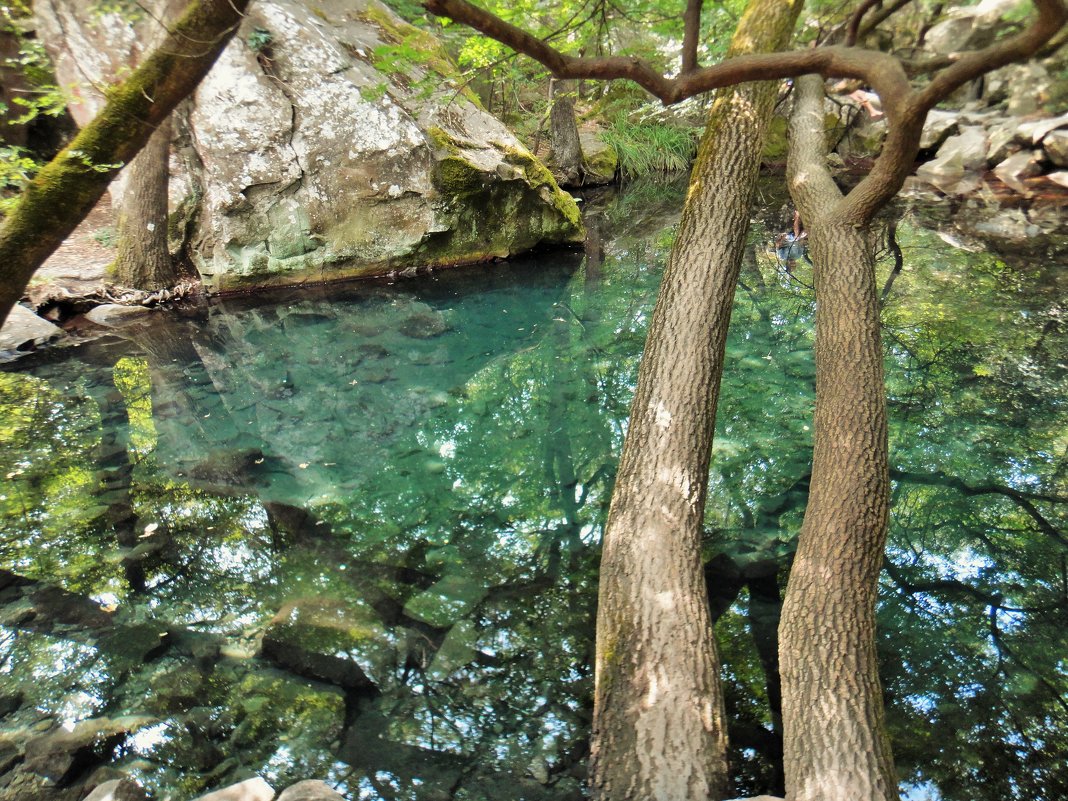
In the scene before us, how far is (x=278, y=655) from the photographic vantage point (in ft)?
10.4

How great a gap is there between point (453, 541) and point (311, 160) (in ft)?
20.8

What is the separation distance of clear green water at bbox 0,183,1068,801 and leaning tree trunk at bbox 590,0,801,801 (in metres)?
0.39

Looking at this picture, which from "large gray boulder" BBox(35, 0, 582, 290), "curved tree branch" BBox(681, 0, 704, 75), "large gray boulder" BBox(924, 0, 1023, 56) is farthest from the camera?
"large gray boulder" BBox(924, 0, 1023, 56)

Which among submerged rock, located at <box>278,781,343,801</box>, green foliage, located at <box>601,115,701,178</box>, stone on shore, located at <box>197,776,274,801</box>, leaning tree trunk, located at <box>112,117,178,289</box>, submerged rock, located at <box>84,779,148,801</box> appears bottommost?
submerged rock, located at <box>84,779,148,801</box>

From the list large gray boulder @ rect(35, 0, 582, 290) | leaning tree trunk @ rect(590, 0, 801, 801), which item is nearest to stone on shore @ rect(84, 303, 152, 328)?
large gray boulder @ rect(35, 0, 582, 290)

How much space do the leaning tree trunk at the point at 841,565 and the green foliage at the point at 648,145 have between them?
10.5m

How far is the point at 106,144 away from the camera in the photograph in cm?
266

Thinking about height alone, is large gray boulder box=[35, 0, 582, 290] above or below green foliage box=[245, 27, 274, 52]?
below

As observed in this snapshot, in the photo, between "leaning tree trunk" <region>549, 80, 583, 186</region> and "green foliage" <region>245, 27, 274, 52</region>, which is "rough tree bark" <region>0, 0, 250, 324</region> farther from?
"leaning tree trunk" <region>549, 80, 583, 186</region>

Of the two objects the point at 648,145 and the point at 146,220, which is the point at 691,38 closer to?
the point at 146,220

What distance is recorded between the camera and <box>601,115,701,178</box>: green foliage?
→ 13.9 meters

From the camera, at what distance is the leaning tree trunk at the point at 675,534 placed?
2.24 m

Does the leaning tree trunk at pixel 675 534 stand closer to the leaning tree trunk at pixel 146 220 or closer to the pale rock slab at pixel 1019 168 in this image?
the leaning tree trunk at pixel 146 220

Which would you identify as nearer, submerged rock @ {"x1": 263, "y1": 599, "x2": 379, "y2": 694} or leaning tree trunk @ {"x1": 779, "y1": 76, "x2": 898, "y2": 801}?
leaning tree trunk @ {"x1": 779, "y1": 76, "x2": 898, "y2": 801}
